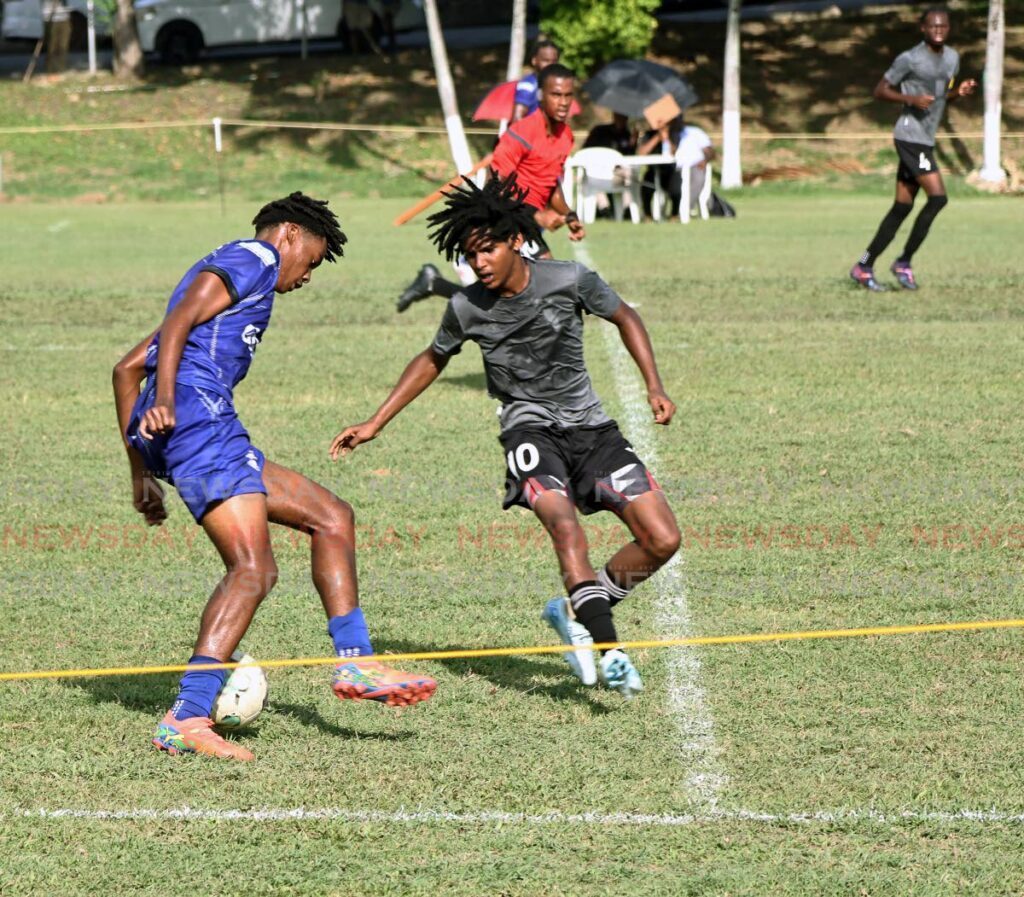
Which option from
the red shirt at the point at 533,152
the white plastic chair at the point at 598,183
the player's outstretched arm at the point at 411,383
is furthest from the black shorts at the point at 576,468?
the white plastic chair at the point at 598,183

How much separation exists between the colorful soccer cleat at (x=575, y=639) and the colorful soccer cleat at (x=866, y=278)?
1057 cm

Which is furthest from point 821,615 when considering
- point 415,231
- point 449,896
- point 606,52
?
point 606,52

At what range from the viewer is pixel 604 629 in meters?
5.61

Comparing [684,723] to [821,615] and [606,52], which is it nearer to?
[821,615]

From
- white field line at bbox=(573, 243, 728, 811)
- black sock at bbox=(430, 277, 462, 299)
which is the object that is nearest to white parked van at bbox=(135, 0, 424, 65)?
black sock at bbox=(430, 277, 462, 299)

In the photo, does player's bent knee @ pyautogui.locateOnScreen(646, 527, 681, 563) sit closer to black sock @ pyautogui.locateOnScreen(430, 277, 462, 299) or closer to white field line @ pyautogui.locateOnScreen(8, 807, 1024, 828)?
white field line @ pyautogui.locateOnScreen(8, 807, 1024, 828)

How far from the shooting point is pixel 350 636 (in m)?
5.43

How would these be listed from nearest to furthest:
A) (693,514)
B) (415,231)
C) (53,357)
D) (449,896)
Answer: (449,896)
(693,514)
(53,357)
(415,231)

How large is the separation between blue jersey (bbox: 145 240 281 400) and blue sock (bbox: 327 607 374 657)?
2.70ft

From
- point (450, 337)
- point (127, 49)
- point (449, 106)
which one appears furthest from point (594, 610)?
point (127, 49)

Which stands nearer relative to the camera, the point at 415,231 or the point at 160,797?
the point at 160,797

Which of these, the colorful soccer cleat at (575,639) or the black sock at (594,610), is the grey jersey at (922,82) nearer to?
the colorful soccer cleat at (575,639)

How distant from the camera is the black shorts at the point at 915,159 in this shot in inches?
581

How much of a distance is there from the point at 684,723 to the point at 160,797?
1708mm
